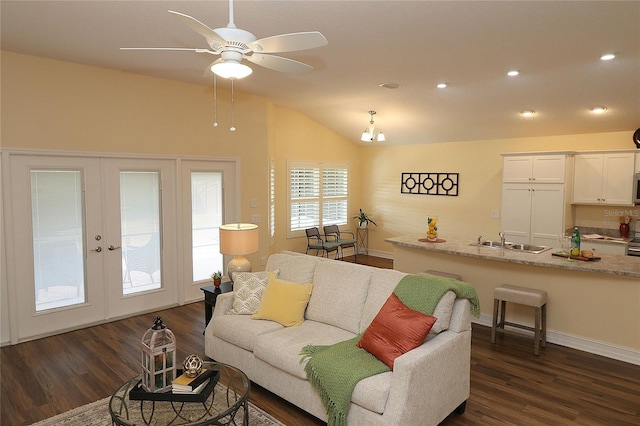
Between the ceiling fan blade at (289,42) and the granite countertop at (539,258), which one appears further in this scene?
the granite countertop at (539,258)

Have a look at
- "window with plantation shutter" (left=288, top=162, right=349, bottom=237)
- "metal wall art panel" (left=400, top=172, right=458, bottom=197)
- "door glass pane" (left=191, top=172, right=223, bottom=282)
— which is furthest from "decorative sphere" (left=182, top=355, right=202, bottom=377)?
"metal wall art panel" (left=400, top=172, right=458, bottom=197)

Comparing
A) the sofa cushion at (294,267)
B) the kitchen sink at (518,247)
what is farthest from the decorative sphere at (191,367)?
the kitchen sink at (518,247)

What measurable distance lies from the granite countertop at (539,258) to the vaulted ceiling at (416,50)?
1942 millimetres

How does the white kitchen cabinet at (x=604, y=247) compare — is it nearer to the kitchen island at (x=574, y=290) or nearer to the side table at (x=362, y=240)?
the kitchen island at (x=574, y=290)

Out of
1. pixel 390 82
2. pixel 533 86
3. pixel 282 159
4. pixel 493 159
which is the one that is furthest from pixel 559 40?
pixel 282 159

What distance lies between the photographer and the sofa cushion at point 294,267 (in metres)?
3.84

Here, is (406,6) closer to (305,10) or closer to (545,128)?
(305,10)

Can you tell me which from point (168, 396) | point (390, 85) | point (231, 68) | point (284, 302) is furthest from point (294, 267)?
point (390, 85)

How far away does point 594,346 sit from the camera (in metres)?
4.20

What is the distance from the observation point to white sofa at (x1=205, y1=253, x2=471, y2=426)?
2.53 meters

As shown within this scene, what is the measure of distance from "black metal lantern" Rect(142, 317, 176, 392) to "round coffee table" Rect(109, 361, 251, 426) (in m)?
0.10

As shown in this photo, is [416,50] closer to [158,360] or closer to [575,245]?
[575,245]

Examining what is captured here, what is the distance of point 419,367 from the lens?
2.54 meters

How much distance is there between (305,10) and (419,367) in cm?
259
